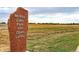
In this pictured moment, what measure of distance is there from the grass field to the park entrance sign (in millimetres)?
50

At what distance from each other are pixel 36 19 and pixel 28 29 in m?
0.13

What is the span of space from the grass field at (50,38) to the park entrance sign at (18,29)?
50 mm

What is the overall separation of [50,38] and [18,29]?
13.2 inches

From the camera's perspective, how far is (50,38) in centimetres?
196

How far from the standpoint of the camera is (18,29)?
1966 millimetres

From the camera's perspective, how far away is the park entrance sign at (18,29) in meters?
1.95

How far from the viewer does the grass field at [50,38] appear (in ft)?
6.40

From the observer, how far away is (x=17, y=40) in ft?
6.45

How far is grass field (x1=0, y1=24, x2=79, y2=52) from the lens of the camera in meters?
1.95

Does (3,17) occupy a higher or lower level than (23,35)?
higher
